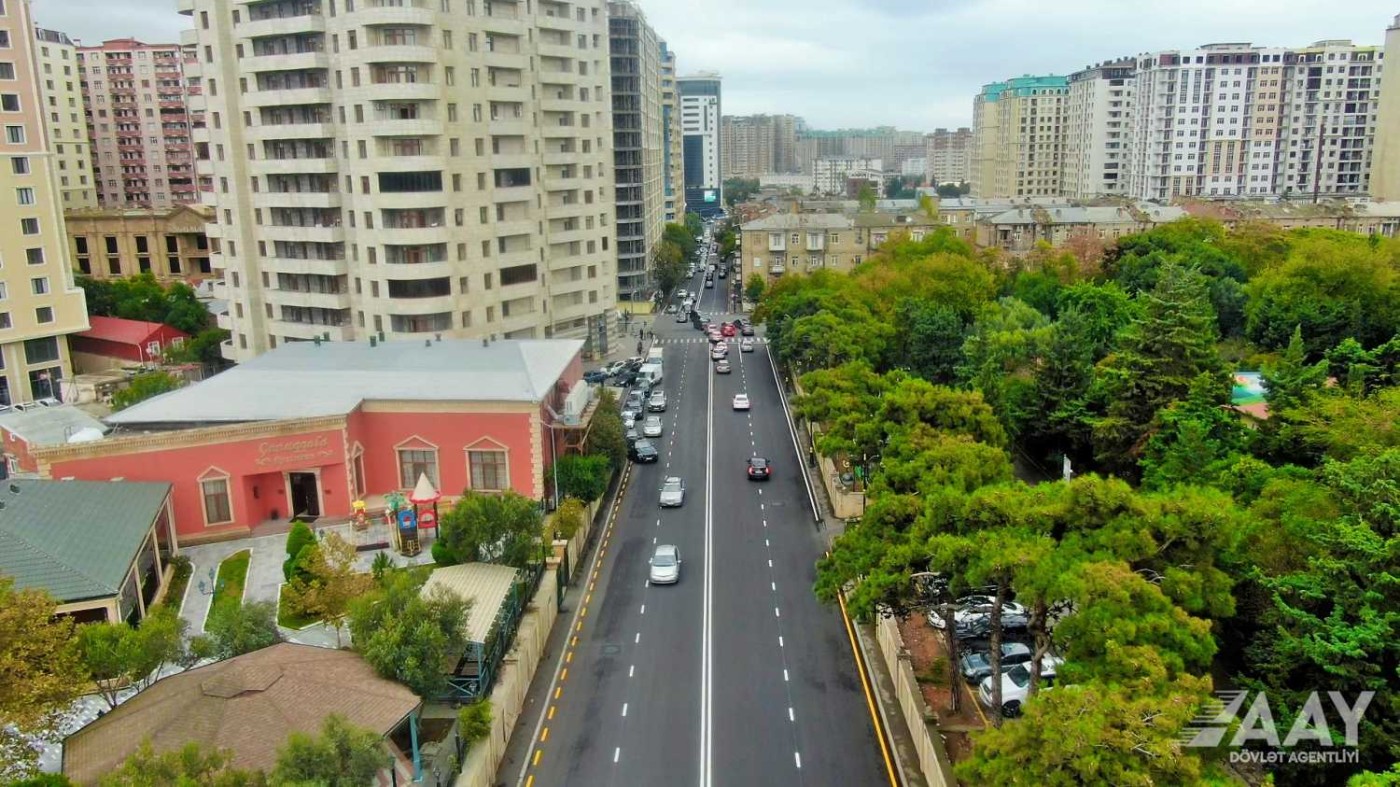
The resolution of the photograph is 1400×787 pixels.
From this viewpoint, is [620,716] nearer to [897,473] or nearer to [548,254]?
[897,473]

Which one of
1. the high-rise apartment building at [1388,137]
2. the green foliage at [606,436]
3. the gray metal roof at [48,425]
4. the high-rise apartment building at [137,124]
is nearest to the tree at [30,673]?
the gray metal roof at [48,425]

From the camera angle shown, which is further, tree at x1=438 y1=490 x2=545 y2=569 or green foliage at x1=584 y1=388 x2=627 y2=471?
green foliage at x1=584 y1=388 x2=627 y2=471

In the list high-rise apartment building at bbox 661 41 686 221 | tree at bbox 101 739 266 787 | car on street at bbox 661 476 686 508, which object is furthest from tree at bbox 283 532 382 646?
high-rise apartment building at bbox 661 41 686 221

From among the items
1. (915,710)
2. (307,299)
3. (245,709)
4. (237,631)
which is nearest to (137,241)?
(307,299)

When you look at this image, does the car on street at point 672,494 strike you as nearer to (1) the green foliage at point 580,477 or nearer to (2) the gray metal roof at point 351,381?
(1) the green foliage at point 580,477

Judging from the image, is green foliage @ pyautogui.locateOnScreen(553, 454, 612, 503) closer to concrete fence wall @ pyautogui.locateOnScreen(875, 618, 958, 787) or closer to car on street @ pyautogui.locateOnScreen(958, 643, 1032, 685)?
concrete fence wall @ pyautogui.locateOnScreen(875, 618, 958, 787)

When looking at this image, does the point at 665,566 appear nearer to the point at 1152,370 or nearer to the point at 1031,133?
the point at 1152,370

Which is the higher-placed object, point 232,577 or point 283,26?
point 283,26
